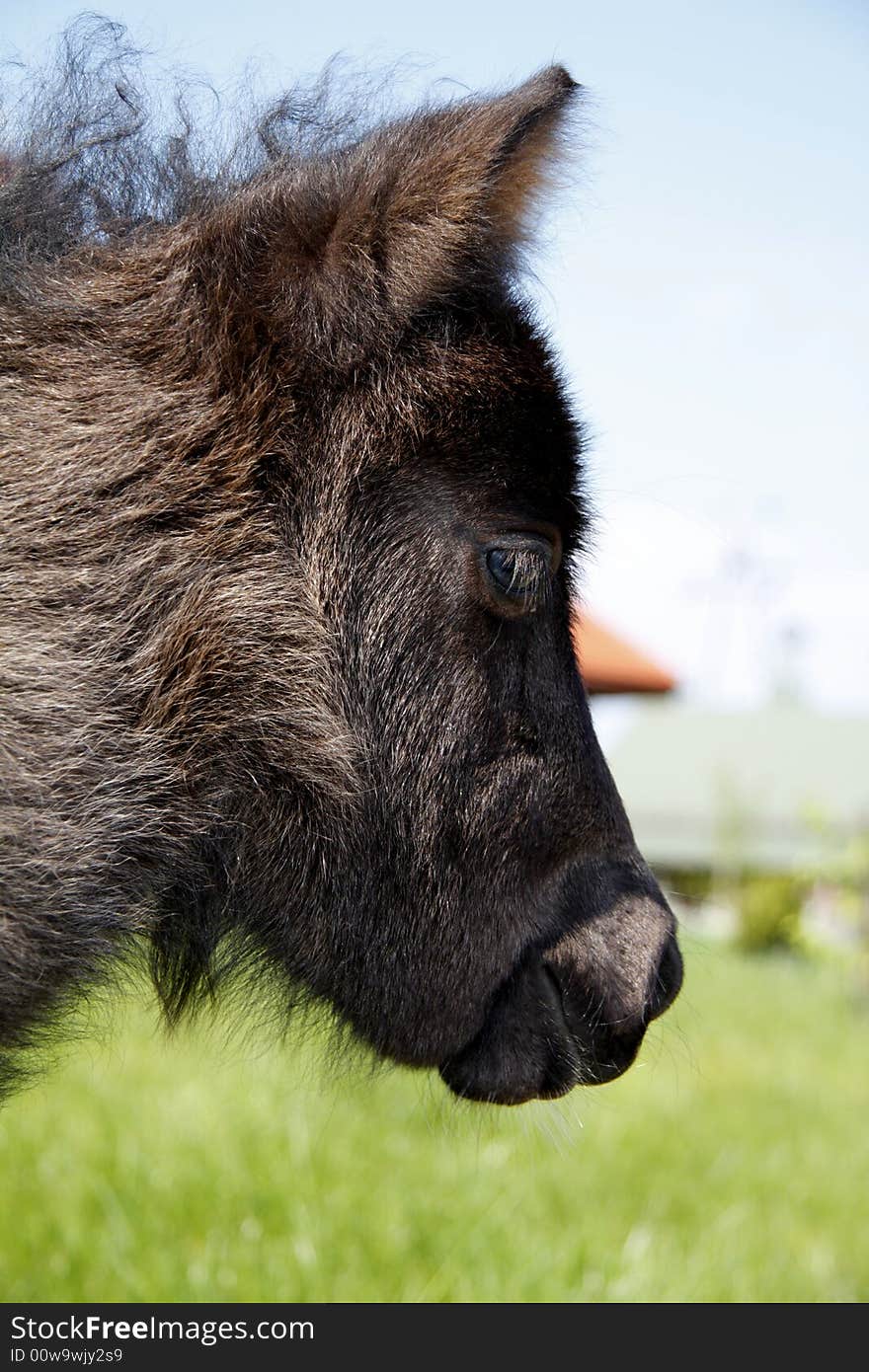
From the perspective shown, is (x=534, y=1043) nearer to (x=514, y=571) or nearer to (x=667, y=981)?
(x=667, y=981)

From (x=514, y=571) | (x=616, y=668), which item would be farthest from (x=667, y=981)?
(x=616, y=668)

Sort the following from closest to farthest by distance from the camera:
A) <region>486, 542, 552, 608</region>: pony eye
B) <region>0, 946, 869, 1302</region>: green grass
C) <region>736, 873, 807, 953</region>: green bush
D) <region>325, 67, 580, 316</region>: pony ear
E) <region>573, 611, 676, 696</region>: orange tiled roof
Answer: <region>325, 67, 580, 316</region>: pony ear
<region>486, 542, 552, 608</region>: pony eye
<region>0, 946, 869, 1302</region>: green grass
<region>573, 611, 676, 696</region>: orange tiled roof
<region>736, 873, 807, 953</region>: green bush

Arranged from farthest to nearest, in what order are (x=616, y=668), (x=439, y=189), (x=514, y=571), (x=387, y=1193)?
(x=616, y=668), (x=387, y=1193), (x=514, y=571), (x=439, y=189)

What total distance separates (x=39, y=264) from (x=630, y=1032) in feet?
6.35

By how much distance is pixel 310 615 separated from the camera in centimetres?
251

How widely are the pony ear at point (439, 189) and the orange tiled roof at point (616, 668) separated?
11947mm

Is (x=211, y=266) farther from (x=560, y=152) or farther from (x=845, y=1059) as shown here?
(x=845, y=1059)

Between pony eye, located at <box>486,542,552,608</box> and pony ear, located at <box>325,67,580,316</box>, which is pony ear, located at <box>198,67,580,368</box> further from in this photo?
pony eye, located at <box>486,542,552,608</box>

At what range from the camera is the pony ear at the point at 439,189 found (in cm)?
248

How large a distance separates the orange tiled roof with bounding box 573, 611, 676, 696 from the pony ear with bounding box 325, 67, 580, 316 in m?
11.9

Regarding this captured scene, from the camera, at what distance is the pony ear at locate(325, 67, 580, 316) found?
2482 millimetres

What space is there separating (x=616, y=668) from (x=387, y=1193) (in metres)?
11.4

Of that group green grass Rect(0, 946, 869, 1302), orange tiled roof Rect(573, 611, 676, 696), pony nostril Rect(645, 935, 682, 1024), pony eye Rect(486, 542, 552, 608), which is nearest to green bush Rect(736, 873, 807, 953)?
orange tiled roof Rect(573, 611, 676, 696)
